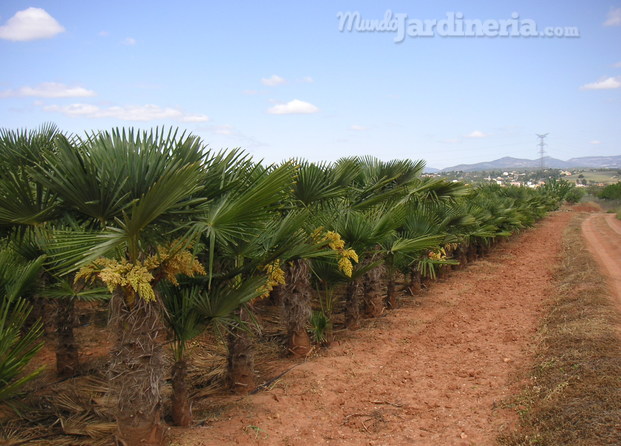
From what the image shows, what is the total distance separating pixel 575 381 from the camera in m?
5.71

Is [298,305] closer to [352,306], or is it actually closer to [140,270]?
[352,306]

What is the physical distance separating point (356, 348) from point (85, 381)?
12.6 ft

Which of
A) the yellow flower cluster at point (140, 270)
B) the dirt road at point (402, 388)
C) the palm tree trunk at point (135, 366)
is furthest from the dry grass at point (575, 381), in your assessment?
the yellow flower cluster at point (140, 270)

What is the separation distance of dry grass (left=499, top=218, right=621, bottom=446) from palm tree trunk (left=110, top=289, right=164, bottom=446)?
3242mm

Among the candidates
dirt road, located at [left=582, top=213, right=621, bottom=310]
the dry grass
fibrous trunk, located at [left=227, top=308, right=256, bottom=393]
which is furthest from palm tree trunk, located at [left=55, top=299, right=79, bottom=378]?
dirt road, located at [left=582, top=213, right=621, bottom=310]

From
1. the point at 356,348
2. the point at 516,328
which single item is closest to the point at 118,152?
the point at 356,348

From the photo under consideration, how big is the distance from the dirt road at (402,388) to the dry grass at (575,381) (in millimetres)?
290

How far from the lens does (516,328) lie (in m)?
8.99

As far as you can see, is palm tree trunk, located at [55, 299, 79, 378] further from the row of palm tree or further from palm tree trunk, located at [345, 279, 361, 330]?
palm tree trunk, located at [345, 279, 361, 330]

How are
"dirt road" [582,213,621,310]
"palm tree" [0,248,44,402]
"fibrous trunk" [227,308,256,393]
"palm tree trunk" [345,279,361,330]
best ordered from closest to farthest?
"palm tree" [0,248,44,402]
"fibrous trunk" [227,308,256,393]
"palm tree trunk" [345,279,361,330]
"dirt road" [582,213,621,310]

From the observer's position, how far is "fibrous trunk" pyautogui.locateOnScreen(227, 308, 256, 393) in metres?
6.16

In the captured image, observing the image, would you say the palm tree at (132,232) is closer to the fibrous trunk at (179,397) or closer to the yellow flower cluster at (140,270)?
the yellow flower cluster at (140,270)

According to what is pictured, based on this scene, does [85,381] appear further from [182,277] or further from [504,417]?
[504,417]

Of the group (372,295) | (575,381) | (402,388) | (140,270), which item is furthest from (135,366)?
(372,295)
